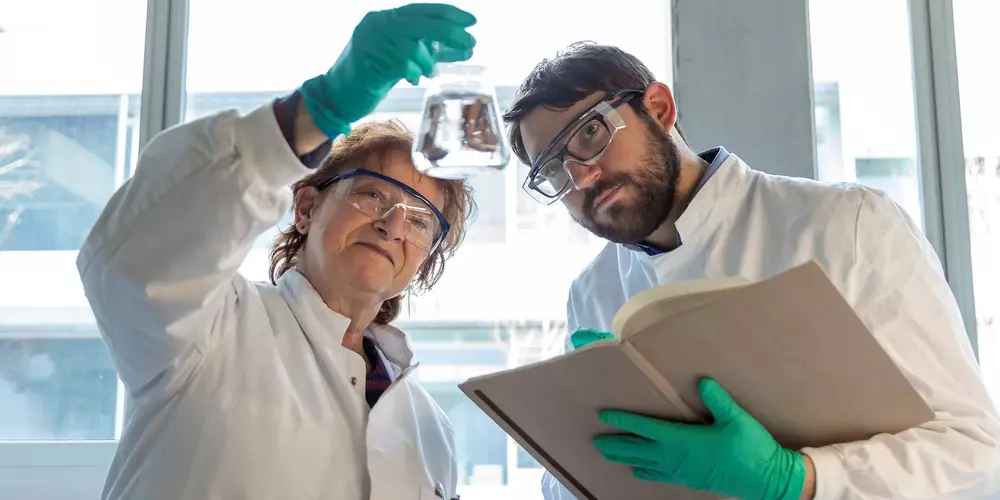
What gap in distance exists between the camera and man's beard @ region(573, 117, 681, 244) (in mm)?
1447

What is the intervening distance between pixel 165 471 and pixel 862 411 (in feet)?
3.27

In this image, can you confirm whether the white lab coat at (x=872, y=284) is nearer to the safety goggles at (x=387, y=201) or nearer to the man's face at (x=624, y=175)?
the man's face at (x=624, y=175)

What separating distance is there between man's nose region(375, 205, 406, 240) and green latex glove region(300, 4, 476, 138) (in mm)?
367

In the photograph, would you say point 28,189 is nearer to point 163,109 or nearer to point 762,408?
point 163,109

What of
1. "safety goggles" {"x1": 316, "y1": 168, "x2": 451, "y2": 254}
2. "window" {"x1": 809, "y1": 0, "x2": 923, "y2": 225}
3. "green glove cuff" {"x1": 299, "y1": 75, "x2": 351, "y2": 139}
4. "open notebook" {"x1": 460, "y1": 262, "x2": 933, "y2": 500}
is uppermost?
"window" {"x1": 809, "y1": 0, "x2": 923, "y2": 225}

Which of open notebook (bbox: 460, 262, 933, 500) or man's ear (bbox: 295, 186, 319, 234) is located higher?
man's ear (bbox: 295, 186, 319, 234)

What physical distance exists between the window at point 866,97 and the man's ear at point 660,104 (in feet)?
3.03

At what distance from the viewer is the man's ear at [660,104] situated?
1.50 meters

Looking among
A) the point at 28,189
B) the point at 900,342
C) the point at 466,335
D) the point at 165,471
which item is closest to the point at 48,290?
the point at 28,189

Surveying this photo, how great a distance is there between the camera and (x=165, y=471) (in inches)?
43.3

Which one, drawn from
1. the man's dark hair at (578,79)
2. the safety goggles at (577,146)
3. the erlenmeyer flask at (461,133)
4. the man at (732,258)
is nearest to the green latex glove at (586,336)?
the man at (732,258)

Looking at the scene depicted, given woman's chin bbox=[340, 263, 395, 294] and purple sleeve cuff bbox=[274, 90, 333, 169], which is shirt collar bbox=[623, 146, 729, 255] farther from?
purple sleeve cuff bbox=[274, 90, 333, 169]

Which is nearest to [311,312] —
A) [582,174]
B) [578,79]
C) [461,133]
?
[461,133]

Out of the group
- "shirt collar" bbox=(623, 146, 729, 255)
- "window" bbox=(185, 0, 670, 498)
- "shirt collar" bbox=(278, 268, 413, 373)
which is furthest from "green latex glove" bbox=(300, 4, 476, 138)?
"window" bbox=(185, 0, 670, 498)
